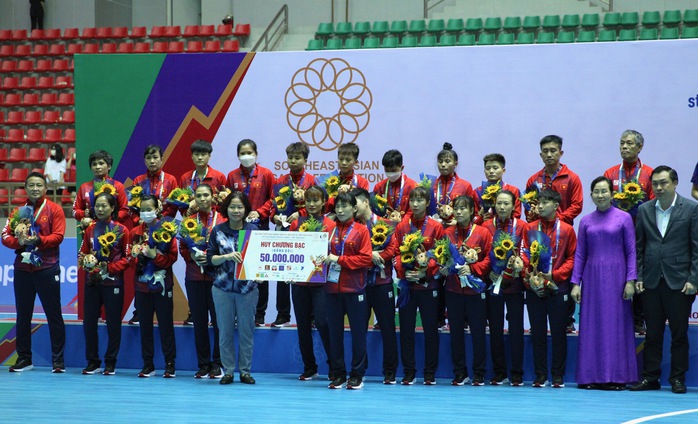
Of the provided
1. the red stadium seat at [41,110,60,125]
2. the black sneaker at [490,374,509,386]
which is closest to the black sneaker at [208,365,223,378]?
the black sneaker at [490,374,509,386]

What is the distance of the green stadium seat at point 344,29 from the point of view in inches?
626

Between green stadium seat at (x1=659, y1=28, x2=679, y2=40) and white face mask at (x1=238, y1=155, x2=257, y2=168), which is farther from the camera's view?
green stadium seat at (x1=659, y1=28, x2=679, y2=40)

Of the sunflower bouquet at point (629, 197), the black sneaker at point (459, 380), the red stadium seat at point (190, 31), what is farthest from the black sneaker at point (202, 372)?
the red stadium seat at point (190, 31)

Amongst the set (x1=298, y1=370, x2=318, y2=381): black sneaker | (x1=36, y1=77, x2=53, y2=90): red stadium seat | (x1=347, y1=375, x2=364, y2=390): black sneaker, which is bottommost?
(x1=298, y1=370, x2=318, y2=381): black sneaker

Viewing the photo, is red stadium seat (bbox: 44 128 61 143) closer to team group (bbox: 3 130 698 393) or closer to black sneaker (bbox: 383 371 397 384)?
team group (bbox: 3 130 698 393)

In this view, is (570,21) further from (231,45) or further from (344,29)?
(231,45)

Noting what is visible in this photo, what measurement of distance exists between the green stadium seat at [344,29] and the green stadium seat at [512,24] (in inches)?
108

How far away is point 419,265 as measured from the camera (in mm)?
7625

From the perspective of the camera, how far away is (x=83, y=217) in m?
8.72

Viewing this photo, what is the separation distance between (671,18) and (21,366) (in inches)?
447

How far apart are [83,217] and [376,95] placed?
132 inches

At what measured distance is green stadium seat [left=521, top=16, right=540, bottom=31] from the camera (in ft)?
49.2

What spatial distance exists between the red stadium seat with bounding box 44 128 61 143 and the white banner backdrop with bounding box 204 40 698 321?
8215 mm

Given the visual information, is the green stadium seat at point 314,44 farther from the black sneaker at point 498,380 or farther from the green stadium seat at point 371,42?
the black sneaker at point 498,380
